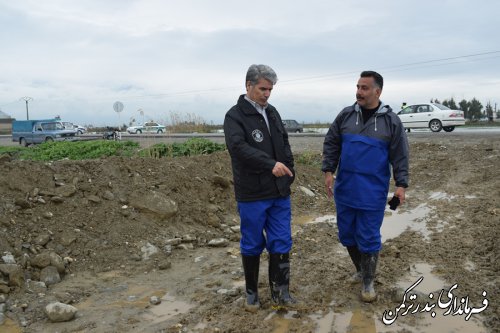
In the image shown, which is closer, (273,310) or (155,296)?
(273,310)

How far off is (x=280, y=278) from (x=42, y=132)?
24167 millimetres

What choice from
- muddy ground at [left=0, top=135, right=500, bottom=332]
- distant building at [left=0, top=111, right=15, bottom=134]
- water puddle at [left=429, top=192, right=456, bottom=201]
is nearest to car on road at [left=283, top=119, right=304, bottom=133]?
water puddle at [left=429, top=192, right=456, bottom=201]

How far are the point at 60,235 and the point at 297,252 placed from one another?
8.78 ft

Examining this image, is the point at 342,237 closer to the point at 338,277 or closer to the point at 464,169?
the point at 338,277

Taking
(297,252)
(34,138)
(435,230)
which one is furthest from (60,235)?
(34,138)

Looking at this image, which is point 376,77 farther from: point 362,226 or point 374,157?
point 362,226

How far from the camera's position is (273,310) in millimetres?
3680

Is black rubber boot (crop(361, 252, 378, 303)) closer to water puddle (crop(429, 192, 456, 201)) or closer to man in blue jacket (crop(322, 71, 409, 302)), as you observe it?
man in blue jacket (crop(322, 71, 409, 302))

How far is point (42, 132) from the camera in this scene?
24812mm

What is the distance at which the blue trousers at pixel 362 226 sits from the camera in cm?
379

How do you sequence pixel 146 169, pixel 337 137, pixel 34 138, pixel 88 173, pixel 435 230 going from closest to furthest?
pixel 337 137 → pixel 435 230 → pixel 88 173 → pixel 146 169 → pixel 34 138

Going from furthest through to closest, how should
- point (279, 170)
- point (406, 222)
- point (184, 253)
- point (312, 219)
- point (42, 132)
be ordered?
point (42, 132), point (312, 219), point (406, 222), point (184, 253), point (279, 170)

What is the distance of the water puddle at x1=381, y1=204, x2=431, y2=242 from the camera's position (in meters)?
6.02

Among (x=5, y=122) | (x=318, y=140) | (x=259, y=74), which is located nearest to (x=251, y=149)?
(x=259, y=74)
